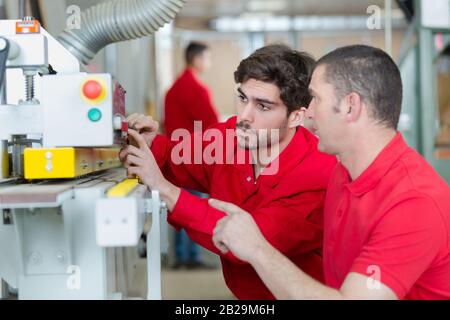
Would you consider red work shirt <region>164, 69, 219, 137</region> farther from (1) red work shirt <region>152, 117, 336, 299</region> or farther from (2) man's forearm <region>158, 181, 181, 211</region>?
(2) man's forearm <region>158, 181, 181, 211</region>

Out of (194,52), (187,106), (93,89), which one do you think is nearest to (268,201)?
(93,89)

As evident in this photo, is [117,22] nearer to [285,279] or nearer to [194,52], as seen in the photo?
[285,279]

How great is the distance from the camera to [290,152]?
1501 mm

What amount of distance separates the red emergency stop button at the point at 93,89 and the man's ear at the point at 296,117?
2.16 feet

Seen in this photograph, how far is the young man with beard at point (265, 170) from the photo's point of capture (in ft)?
4.34

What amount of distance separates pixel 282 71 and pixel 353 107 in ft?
1.29

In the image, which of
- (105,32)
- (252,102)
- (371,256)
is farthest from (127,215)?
(105,32)

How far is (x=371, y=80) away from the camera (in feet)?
3.62

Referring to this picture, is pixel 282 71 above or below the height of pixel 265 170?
above

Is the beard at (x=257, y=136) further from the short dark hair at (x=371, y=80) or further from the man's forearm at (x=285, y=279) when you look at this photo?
the man's forearm at (x=285, y=279)

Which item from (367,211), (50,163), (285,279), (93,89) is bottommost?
(285,279)

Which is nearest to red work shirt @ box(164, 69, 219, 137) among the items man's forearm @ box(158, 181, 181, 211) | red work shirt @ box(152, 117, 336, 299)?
red work shirt @ box(152, 117, 336, 299)

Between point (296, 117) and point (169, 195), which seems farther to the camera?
point (296, 117)
